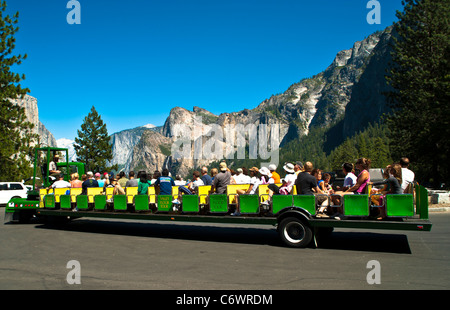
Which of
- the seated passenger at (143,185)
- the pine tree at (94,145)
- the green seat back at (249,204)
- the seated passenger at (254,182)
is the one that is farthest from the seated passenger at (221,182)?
the pine tree at (94,145)

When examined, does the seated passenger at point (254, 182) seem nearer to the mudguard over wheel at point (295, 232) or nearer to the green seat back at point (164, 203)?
the mudguard over wheel at point (295, 232)

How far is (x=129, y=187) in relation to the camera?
12047mm

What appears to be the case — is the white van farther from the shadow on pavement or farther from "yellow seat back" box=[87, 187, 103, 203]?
Answer: "yellow seat back" box=[87, 187, 103, 203]

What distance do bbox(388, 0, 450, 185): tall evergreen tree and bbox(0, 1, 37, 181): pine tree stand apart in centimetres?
3398

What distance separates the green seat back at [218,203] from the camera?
33.0ft

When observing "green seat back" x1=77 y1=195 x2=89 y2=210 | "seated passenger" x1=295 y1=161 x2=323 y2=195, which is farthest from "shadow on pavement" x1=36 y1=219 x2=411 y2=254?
"seated passenger" x1=295 y1=161 x2=323 y2=195

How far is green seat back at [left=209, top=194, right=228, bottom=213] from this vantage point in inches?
396

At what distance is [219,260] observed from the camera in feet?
26.1

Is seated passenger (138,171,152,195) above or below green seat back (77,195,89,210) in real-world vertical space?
above

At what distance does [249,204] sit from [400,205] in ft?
12.0

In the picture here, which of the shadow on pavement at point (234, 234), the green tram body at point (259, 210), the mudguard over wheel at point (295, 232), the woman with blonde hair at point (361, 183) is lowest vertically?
the shadow on pavement at point (234, 234)

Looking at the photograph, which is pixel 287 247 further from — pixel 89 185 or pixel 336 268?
pixel 89 185

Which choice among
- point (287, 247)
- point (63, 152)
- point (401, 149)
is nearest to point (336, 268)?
point (287, 247)
